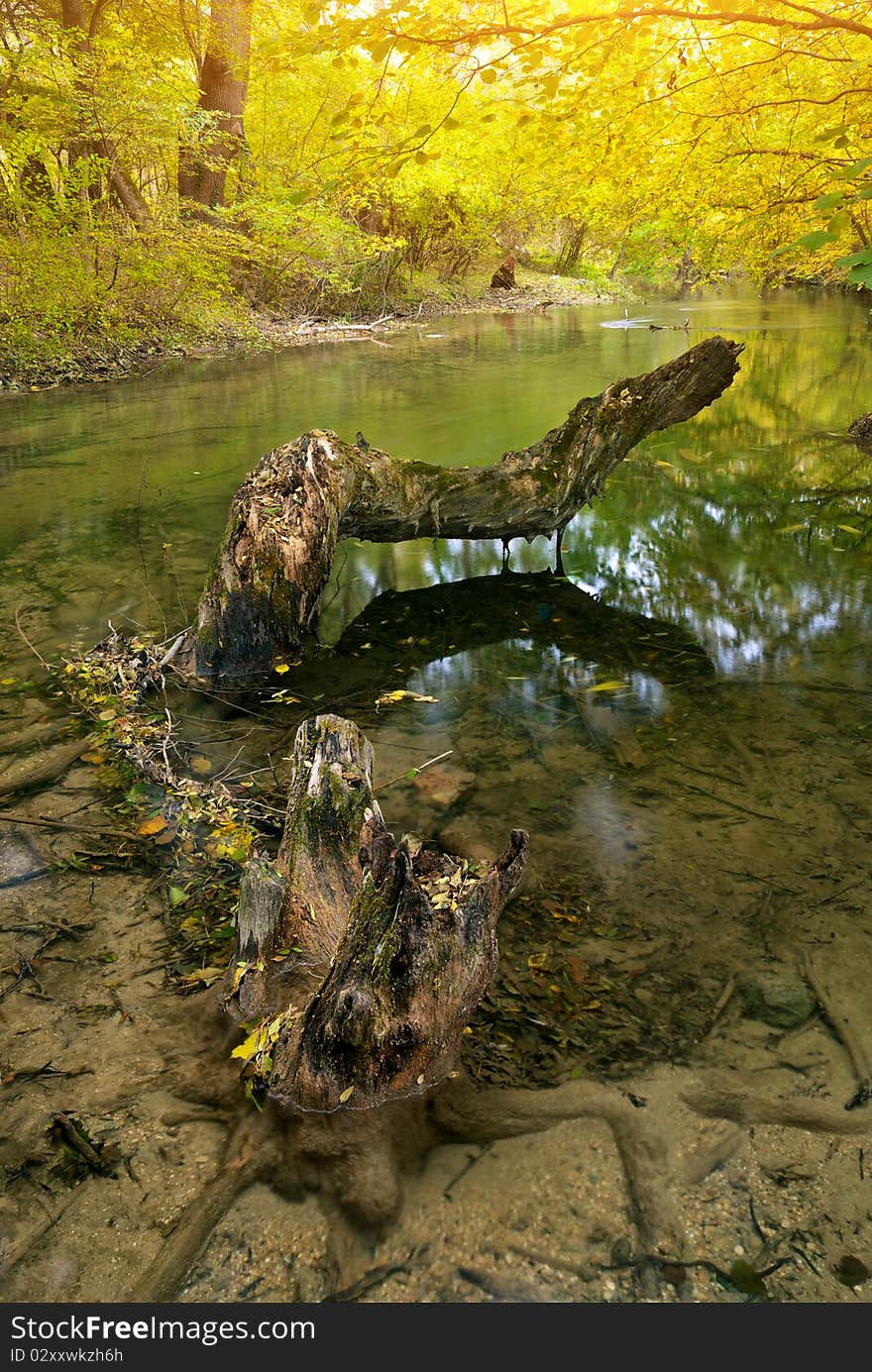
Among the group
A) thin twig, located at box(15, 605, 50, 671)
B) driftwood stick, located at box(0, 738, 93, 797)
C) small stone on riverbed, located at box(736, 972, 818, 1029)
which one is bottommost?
small stone on riverbed, located at box(736, 972, 818, 1029)

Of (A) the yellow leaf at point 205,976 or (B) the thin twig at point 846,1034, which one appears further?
(A) the yellow leaf at point 205,976

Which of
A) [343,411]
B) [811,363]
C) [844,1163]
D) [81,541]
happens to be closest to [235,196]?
[343,411]

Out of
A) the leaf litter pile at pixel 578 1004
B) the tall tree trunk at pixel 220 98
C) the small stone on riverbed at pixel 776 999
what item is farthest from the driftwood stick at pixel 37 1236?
the tall tree trunk at pixel 220 98

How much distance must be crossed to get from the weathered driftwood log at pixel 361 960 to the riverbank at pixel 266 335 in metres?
18.2

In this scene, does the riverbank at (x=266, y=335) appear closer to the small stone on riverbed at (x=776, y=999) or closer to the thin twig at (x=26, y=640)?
the thin twig at (x=26, y=640)

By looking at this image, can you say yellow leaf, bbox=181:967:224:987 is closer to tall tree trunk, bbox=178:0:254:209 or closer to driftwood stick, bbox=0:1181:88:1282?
driftwood stick, bbox=0:1181:88:1282

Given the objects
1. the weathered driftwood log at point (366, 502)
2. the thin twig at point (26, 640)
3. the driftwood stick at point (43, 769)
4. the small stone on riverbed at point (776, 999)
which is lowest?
the small stone on riverbed at point (776, 999)

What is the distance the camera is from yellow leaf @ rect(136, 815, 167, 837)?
4.04 meters

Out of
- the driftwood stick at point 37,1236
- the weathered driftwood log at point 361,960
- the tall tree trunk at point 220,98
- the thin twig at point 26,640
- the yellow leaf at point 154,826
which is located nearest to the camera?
the driftwood stick at point 37,1236

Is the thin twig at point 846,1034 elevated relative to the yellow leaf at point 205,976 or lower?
lower

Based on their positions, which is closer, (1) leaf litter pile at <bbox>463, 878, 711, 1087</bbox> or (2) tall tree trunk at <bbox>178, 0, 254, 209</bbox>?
(1) leaf litter pile at <bbox>463, 878, 711, 1087</bbox>

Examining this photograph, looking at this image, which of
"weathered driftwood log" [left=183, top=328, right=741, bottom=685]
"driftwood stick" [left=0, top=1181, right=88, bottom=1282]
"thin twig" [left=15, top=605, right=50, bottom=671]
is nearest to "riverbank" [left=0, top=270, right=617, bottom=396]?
"thin twig" [left=15, top=605, right=50, bottom=671]

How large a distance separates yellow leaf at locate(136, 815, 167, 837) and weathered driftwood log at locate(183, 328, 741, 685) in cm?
183

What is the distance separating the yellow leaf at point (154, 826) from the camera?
4.04 metres
